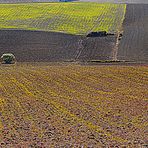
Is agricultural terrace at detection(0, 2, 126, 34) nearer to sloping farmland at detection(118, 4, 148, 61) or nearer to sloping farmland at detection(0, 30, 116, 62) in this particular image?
sloping farmland at detection(118, 4, 148, 61)

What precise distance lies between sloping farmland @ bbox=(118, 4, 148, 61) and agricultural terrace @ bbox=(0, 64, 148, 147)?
17.3 m

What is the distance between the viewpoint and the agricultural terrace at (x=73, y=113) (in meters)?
10.0

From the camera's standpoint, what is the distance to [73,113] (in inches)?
517

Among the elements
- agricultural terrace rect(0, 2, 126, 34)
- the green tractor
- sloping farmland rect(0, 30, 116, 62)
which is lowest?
agricultural terrace rect(0, 2, 126, 34)

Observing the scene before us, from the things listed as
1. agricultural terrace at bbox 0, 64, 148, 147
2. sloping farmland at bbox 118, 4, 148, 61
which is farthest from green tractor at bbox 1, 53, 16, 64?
agricultural terrace at bbox 0, 64, 148, 147

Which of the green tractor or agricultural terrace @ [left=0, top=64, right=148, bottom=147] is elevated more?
agricultural terrace @ [left=0, top=64, right=148, bottom=147]

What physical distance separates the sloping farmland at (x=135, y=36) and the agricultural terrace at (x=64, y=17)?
156cm

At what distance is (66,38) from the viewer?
49.2 meters

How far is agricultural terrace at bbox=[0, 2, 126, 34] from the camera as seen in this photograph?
5662cm

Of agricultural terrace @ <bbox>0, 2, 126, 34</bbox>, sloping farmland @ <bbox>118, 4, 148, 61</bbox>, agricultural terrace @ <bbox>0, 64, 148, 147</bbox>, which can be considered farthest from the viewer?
agricultural terrace @ <bbox>0, 2, 126, 34</bbox>

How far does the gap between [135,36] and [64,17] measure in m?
17.0

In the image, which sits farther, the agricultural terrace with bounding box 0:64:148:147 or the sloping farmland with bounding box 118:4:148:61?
the sloping farmland with bounding box 118:4:148:61

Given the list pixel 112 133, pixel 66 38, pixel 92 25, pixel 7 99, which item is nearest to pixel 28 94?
pixel 7 99

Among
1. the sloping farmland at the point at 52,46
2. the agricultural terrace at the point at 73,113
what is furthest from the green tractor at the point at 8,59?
the agricultural terrace at the point at 73,113
